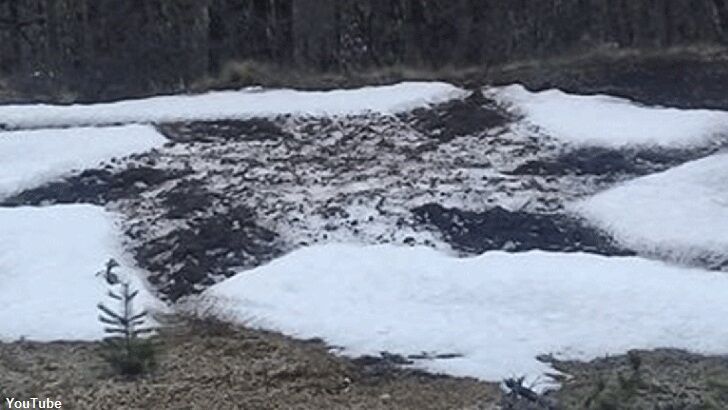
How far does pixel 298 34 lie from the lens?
1291cm

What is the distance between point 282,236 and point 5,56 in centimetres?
561

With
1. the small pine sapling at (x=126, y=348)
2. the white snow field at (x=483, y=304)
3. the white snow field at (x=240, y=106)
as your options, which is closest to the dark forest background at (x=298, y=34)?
the white snow field at (x=240, y=106)

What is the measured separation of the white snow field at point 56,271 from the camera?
7.26 meters

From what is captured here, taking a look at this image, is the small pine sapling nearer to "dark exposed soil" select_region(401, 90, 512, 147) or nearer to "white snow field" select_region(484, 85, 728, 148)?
"dark exposed soil" select_region(401, 90, 512, 147)

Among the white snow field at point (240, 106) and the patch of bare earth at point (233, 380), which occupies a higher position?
the white snow field at point (240, 106)

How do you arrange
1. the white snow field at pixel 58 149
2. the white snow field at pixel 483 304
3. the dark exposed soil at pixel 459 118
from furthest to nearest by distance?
the dark exposed soil at pixel 459 118 → the white snow field at pixel 58 149 → the white snow field at pixel 483 304

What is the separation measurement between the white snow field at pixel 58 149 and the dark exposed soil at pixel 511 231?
90.7 inches

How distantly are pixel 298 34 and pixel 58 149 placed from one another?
309cm

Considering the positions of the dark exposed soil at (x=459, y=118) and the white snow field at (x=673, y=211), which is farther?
the dark exposed soil at (x=459, y=118)

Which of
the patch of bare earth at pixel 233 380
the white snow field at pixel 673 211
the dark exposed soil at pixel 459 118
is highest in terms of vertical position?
the dark exposed soil at pixel 459 118

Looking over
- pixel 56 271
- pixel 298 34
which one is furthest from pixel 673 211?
pixel 298 34

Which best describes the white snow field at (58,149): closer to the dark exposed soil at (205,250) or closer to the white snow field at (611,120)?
the dark exposed soil at (205,250)

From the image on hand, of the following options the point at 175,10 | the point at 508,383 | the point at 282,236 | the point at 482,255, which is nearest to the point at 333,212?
the point at 282,236

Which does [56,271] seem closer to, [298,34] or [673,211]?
[673,211]
